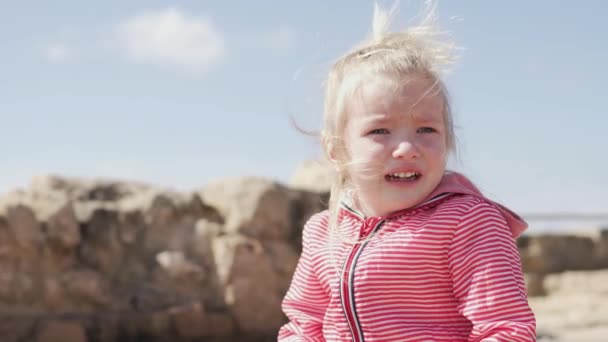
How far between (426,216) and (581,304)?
690 cm

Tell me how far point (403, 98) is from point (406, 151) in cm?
10

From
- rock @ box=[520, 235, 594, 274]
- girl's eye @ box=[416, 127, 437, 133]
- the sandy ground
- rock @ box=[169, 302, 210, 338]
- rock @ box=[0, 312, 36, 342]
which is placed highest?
girl's eye @ box=[416, 127, 437, 133]

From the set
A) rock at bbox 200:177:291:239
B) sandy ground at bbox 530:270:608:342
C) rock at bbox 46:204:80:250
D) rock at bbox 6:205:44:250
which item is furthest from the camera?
sandy ground at bbox 530:270:608:342

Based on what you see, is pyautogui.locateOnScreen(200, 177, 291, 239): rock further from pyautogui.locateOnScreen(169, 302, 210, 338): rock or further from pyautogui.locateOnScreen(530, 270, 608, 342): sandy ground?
pyautogui.locateOnScreen(530, 270, 608, 342): sandy ground

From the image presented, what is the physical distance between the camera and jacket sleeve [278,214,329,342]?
1.59 meters

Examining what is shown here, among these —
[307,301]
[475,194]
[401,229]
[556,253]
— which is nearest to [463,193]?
[475,194]

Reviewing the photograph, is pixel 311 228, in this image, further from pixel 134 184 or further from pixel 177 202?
pixel 134 184

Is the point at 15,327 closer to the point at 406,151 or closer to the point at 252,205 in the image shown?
the point at 252,205

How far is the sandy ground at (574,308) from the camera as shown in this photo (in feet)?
20.0

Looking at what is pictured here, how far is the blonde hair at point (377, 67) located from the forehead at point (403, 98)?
0.02 m

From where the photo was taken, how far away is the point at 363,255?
1456 millimetres

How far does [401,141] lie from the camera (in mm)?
1462

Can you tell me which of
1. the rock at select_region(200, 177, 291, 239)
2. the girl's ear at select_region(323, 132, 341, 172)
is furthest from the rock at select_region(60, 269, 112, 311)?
the girl's ear at select_region(323, 132, 341, 172)

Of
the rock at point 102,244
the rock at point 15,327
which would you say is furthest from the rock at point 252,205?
the rock at point 15,327
